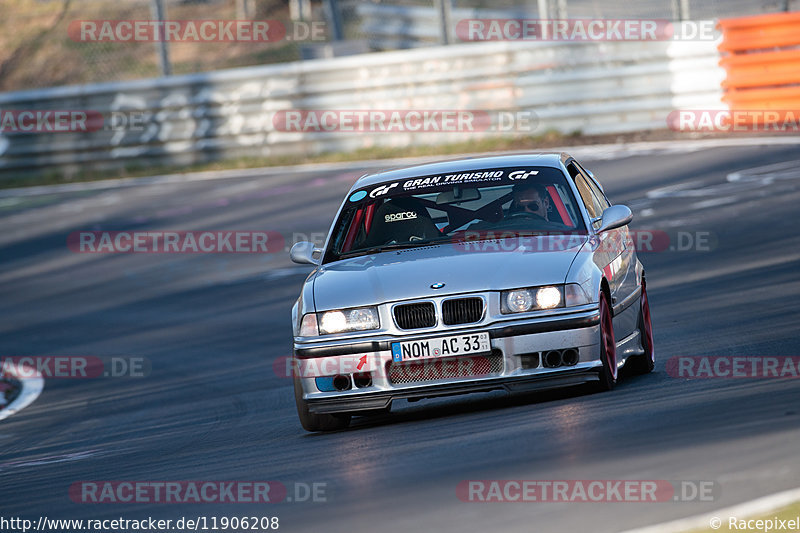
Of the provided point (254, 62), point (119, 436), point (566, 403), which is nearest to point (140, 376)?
point (119, 436)

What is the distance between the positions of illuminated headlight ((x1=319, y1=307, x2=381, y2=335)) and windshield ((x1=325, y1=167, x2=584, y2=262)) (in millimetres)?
856

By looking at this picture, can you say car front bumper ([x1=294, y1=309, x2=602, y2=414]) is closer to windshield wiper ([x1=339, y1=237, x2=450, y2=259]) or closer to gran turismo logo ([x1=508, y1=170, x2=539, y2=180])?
windshield wiper ([x1=339, y1=237, x2=450, y2=259])

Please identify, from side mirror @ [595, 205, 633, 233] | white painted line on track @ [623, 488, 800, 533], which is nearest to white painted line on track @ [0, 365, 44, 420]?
side mirror @ [595, 205, 633, 233]

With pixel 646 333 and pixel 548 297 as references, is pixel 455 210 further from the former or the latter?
pixel 646 333

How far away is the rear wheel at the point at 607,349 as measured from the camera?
25.3 ft

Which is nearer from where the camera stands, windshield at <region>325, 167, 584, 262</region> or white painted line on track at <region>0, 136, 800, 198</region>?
windshield at <region>325, 167, 584, 262</region>

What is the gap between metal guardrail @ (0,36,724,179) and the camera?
21.2 m

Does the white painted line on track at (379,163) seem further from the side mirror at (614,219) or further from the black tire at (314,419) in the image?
the black tire at (314,419)

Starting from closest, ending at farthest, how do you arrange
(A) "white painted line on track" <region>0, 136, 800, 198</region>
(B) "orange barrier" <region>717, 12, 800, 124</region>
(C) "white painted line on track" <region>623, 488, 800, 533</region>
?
(C) "white painted line on track" <region>623, 488, 800, 533</region> < (A) "white painted line on track" <region>0, 136, 800, 198</region> < (B) "orange barrier" <region>717, 12, 800, 124</region>

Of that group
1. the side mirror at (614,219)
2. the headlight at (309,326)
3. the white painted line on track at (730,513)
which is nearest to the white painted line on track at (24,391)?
the headlight at (309,326)

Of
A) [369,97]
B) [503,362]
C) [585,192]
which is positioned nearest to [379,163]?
[369,97]

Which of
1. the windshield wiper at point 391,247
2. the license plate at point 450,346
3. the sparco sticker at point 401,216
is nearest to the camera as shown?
the license plate at point 450,346

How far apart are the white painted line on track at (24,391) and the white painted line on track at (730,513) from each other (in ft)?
24.5

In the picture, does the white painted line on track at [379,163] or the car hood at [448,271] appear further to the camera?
the white painted line on track at [379,163]
